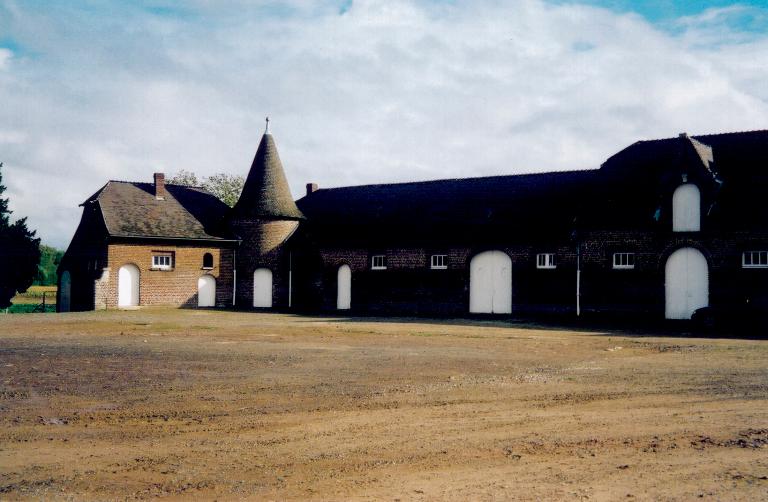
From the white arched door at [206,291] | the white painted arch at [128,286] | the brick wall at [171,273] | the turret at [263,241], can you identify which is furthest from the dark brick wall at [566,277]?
the white painted arch at [128,286]

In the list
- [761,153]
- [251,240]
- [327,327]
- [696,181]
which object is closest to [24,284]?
[251,240]

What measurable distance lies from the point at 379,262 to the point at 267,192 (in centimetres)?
883

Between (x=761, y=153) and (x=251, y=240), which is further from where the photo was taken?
(x=251, y=240)

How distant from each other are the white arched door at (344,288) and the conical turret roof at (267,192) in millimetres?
5507

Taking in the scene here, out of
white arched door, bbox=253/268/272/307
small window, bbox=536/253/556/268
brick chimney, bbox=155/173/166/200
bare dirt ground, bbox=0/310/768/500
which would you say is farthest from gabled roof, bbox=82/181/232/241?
bare dirt ground, bbox=0/310/768/500

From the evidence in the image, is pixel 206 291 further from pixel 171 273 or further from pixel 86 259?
pixel 86 259

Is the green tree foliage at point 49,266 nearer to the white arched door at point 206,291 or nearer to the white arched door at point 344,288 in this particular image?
the white arched door at point 206,291

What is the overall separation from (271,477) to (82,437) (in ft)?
8.72

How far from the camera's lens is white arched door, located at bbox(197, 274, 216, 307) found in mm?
40156

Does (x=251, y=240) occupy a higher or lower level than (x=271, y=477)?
higher

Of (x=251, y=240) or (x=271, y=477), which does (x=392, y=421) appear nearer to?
(x=271, y=477)

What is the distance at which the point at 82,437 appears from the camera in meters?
7.66

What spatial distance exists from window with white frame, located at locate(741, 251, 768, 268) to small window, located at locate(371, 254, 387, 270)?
645 inches

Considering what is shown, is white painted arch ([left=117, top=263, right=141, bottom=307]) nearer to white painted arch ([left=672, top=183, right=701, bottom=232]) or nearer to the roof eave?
the roof eave
